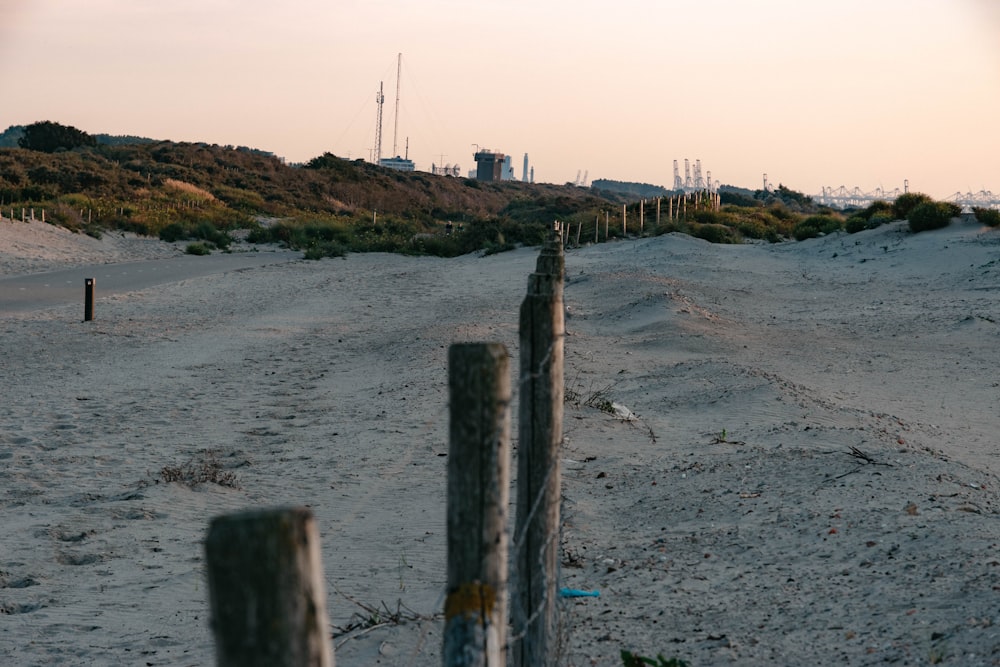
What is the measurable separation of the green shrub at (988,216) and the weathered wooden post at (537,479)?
1033 inches

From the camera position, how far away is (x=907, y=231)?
2844 cm

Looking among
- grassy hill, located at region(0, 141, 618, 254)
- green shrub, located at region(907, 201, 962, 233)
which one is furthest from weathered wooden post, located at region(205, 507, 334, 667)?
grassy hill, located at region(0, 141, 618, 254)

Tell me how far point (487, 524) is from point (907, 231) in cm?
2841

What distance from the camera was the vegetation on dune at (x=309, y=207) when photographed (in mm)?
35062

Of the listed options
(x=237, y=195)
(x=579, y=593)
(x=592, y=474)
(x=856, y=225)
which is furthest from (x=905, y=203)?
(x=237, y=195)

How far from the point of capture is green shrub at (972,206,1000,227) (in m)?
26.4

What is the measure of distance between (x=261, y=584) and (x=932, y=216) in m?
28.6

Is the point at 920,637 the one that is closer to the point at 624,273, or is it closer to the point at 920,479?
the point at 920,479

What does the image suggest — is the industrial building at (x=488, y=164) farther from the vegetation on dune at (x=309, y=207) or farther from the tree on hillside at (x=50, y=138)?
the tree on hillside at (x=50, y=138)

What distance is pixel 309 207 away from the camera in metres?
64.9

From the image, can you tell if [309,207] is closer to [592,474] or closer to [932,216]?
[932,216]

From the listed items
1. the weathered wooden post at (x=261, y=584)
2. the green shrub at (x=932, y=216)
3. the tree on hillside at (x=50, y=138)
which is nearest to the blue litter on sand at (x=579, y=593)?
the weathered wooden post at (x=261, y=584)

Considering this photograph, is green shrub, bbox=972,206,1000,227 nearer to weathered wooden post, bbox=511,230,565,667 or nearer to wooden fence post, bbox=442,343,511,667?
weathered wooden post, bbox=511,230,565,667

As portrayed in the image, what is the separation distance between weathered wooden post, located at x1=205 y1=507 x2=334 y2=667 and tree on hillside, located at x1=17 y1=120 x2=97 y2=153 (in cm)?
7975
